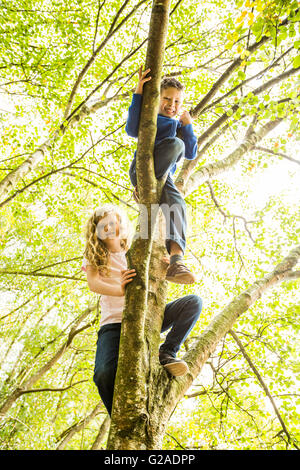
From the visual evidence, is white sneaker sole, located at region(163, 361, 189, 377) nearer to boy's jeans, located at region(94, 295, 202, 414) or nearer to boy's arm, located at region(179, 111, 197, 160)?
boy's jeans, located at region(94, 295, 202, 414)

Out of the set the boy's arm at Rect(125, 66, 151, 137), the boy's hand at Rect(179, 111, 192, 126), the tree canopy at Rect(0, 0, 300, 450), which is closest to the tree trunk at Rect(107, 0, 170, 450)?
the boy's arm at Rect(125, 66, 151, 137)

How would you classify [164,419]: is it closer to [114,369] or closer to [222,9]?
[114,369]

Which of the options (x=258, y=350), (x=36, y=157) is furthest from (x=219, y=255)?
(x=36, y=157)

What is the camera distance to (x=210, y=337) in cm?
244

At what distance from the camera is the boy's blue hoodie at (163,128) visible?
243 centimetres

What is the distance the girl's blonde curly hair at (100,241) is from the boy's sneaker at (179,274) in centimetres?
50

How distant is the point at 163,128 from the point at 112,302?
5.50 ft

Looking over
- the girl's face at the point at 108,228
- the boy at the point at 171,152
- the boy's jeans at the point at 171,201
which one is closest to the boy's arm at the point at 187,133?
the boy at the point at 171,152

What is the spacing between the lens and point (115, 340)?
2133mm

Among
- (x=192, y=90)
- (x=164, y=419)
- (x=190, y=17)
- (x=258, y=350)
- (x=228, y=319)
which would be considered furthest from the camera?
(x=192, y=90)

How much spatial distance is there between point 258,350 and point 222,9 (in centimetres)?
772

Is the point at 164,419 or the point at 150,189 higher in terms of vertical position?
the point at 150,189

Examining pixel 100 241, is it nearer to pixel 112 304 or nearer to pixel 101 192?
pixel 112 304

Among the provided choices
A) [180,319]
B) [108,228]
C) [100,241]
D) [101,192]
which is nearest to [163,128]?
[108,228]
